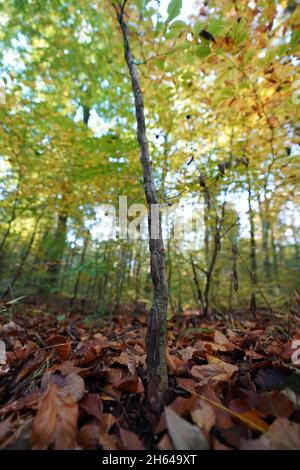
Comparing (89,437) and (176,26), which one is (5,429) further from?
(176,26)

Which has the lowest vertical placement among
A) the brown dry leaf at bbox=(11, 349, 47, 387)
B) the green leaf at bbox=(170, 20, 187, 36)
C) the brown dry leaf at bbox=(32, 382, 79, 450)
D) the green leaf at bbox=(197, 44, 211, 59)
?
the brown dry leaf at bbox=(11, 349, 47, 387)

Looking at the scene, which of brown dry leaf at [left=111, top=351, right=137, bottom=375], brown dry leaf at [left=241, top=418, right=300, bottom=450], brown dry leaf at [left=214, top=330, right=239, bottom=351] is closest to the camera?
brown dry leaf at [left=241, top=418, right=300, bottom=450]

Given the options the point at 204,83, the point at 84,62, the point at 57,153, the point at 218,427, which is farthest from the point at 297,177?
the point at 57,153

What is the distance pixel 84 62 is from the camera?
139 inches

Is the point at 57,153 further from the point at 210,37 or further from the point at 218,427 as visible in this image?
the point at 218,427

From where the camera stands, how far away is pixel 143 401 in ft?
2.93

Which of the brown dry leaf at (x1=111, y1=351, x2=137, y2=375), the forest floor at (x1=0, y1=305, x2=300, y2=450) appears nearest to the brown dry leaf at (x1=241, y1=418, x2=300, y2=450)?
the forest floor at (x1=0, y1=305, x2=300, y2=450)

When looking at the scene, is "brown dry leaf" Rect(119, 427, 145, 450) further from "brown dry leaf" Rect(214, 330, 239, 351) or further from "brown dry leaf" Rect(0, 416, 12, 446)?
"brown dry leaf" Rect(214, 330, 239, 351)

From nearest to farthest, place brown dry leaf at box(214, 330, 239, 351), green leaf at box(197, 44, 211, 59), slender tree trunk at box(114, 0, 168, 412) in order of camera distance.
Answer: slender tree trunk at box(114, 0, 168, 412), brown dry leaf at box(214, 330, 239, 351), green leaf at box(197, 44, 211, 59)

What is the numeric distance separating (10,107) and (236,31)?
3797 millimetres

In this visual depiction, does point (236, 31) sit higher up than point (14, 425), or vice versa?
point (236, 31)

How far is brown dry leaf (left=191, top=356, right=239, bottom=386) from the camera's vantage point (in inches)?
37.9

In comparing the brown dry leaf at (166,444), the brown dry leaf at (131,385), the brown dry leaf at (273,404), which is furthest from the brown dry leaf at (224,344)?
the brown dry leaf at (166,444)

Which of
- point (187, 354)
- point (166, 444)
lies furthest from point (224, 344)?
point (166, 444)
